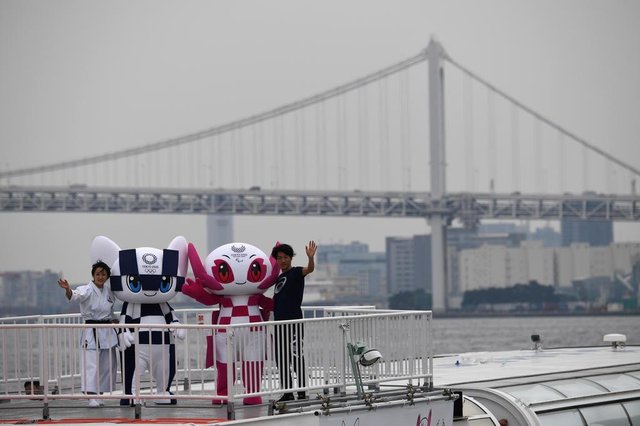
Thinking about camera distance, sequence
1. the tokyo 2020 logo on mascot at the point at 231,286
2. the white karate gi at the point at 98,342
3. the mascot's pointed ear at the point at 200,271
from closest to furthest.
A: 1. the white karate gi at the point at 98,342
2. the tokyo 2020 logo on mascot at the point at 231,286
3. the mascot's pointed ear at the point at 200,271

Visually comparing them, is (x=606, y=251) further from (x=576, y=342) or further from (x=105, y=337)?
(x=105, y=337)

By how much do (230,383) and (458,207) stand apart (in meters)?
68.2

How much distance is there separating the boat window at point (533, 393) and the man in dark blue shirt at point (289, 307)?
7.37 feet

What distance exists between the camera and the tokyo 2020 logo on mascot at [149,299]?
1077 cm

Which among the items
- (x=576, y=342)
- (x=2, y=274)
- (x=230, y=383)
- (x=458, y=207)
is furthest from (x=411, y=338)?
(x=2, y=274)

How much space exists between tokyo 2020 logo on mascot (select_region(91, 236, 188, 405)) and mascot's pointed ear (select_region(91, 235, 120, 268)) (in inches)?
7.4

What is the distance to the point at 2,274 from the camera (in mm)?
82750

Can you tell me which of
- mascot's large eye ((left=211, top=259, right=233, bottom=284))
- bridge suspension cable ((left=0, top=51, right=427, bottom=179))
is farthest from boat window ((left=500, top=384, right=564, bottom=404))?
bridge suspension cable ((left=0, top=51, right=427, bottom=179))

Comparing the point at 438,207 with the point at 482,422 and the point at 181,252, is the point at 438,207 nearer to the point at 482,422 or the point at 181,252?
the point at 482,422

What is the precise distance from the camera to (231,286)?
432 inches

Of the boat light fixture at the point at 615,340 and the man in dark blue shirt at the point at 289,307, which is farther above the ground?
the man in dark blue shirt at the point at 289,307

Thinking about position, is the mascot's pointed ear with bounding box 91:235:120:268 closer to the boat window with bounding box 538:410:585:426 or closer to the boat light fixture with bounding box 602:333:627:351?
the boat window with bounding box 538:410:585:426

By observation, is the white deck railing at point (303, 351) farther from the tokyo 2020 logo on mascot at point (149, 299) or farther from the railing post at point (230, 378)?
the tokyo 2020 logo on mascot at point (149, 299)

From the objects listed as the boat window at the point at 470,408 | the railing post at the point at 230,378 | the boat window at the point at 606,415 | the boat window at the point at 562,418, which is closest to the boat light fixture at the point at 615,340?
the boat window at the point at 606,415
